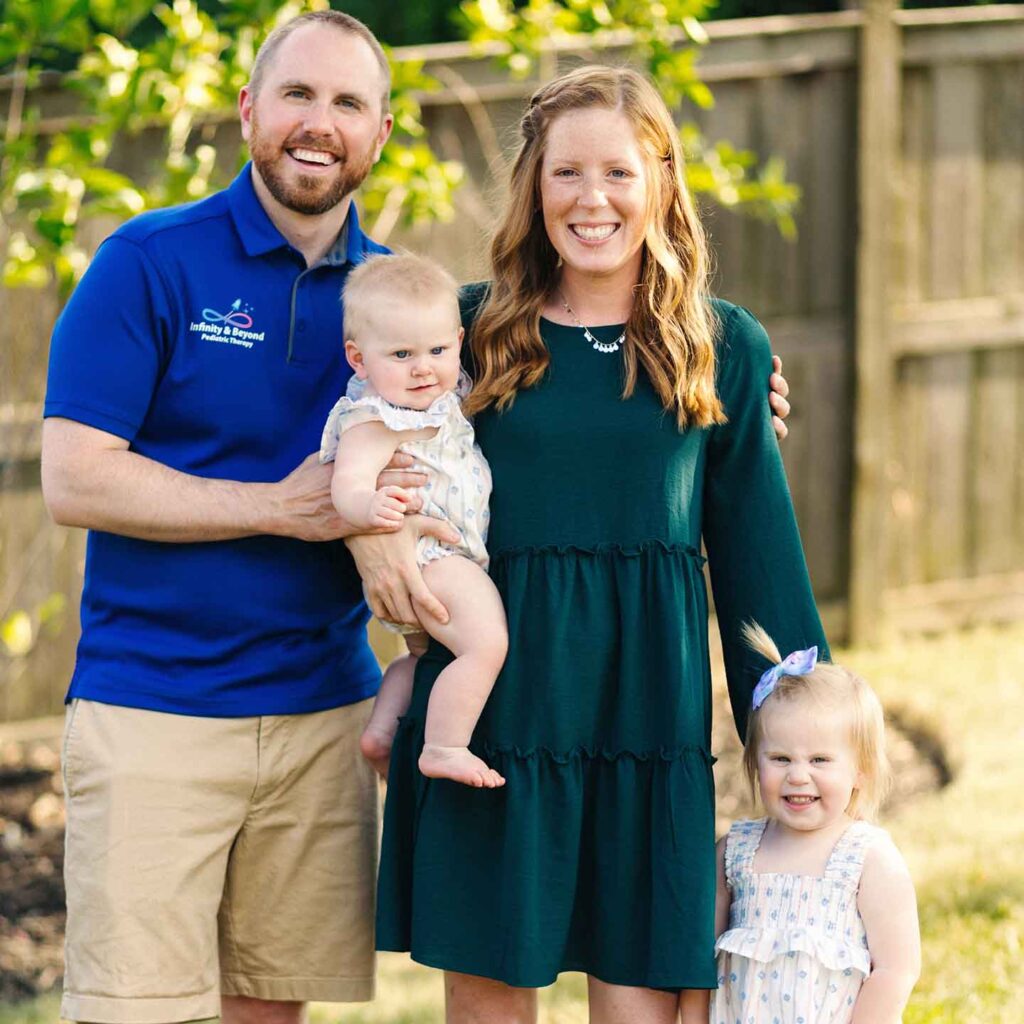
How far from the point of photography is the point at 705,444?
9.64ft

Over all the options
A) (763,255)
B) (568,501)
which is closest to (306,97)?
(568,501)

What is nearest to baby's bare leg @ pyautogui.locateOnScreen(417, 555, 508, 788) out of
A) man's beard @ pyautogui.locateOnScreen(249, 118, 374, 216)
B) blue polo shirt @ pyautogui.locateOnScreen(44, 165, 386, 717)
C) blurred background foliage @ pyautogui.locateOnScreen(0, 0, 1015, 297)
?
blue polo shirt @ pyautogui.locateOnScreen(44, 165, 386, 717)

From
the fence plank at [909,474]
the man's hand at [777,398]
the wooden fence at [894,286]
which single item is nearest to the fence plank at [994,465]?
the wooden fence at [894,286]

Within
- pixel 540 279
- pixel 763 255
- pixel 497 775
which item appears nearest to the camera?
pixel 497 775

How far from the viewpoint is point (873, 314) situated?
664 cm

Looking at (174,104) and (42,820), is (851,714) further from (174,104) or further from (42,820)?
(42,820)

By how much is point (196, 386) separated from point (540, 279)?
2.07ft

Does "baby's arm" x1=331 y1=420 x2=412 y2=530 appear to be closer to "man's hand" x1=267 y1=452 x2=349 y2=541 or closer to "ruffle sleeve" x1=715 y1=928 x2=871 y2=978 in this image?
"man's hand" x1=267 y1=452 x2=349 y2=541

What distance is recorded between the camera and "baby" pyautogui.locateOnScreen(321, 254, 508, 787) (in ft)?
9.23

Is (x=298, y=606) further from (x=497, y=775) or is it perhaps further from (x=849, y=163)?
(x=849, y=163)

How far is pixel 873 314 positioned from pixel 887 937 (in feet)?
13.9

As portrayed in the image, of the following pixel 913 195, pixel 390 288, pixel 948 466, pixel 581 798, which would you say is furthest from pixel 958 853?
pixel 913 195

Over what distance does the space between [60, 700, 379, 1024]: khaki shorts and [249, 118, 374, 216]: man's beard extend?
0.94m

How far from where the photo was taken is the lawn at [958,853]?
4012 millimetres
